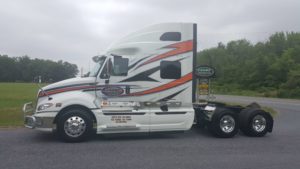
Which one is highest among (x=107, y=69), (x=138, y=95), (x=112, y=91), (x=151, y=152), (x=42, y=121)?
(x=107, y=69)

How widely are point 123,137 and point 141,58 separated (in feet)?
7.98

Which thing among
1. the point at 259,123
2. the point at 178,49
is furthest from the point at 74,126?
the point at 259,123

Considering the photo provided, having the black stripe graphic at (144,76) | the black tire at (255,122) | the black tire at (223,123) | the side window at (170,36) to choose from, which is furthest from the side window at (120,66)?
the black tire at (255,122)

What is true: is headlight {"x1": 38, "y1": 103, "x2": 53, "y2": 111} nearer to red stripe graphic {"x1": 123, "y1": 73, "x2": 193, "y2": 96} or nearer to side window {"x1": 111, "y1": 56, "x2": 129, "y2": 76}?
side window {"x1": 111, "y1": 56, "x2": 129, "y2": 76}

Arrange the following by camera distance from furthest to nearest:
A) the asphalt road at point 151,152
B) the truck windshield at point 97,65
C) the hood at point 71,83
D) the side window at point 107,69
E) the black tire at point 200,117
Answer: the black tire at point 200,117 → the truck windshield at point 97,65 → the side window at point 107,69 → the hood at point 71,83 → the asphalt road at point 151,152

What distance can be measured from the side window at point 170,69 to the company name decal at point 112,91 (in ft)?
4.44

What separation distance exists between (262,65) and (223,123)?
57141 millimetres

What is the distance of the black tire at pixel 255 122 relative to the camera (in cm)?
1032

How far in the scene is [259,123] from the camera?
10.5 metres

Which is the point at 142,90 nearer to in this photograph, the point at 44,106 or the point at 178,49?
the point at 178,49

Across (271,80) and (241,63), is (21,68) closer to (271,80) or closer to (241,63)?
(241,63)

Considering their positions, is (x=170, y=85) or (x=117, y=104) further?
(x=170, y=85)

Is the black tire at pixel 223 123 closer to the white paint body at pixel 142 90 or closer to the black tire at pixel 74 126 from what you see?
the white paint body at pixel 142 90

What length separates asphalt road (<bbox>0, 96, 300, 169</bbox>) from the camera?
6820 mm
